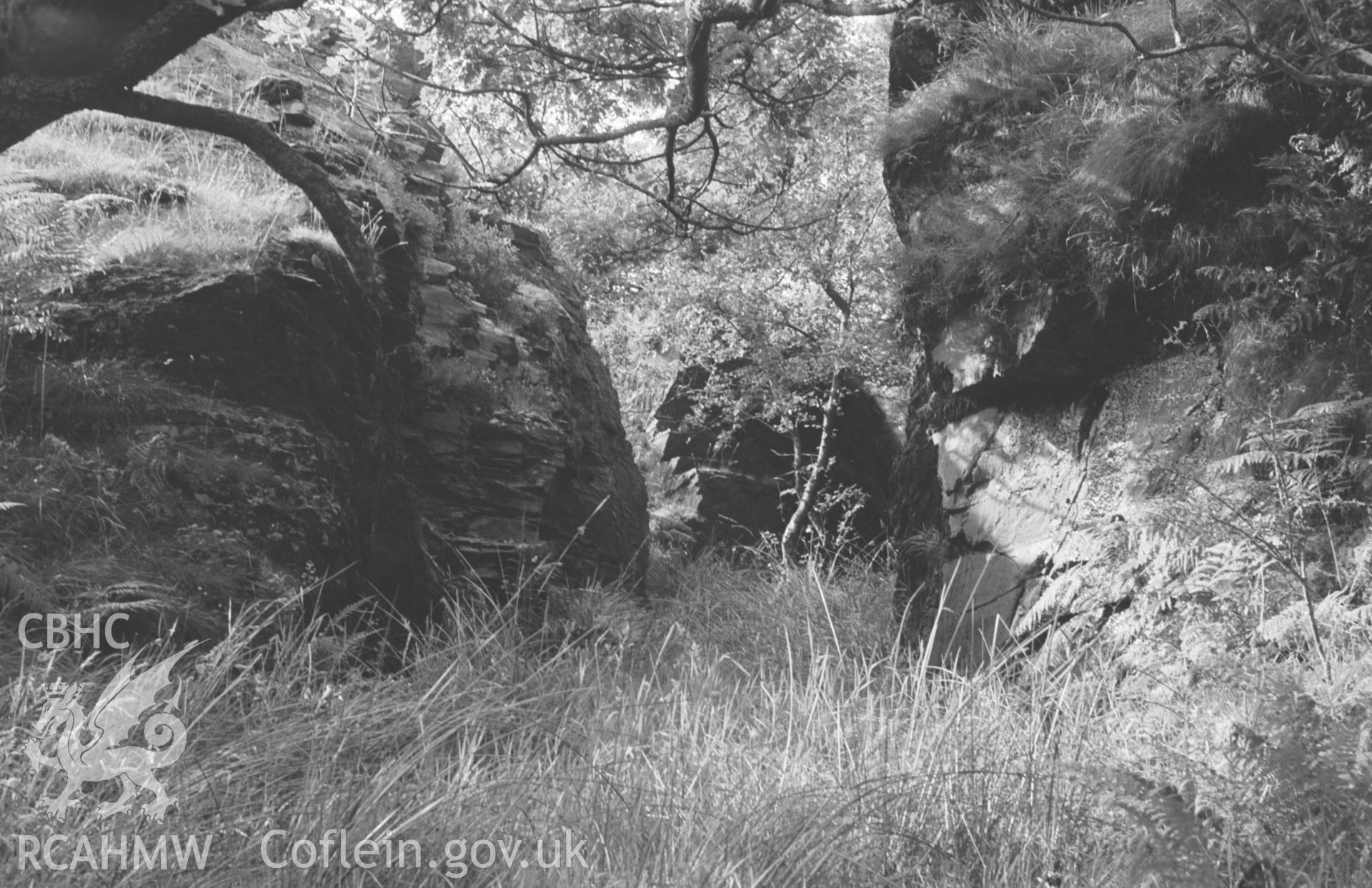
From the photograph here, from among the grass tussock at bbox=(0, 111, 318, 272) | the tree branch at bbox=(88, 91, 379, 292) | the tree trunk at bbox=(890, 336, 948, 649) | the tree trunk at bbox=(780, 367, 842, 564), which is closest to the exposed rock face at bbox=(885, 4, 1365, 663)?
the tree trunk at bbox=(890, 336, 948, 649)

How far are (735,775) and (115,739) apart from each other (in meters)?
1.91

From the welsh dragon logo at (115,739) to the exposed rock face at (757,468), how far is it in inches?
371

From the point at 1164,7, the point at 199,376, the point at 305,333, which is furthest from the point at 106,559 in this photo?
the point at 1164,7

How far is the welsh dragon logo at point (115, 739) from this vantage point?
2736 millimetres

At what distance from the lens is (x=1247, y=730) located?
Answer: 2990 millimetres

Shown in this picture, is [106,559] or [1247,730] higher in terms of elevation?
[1247,730]

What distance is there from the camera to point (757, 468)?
13344 millimetres

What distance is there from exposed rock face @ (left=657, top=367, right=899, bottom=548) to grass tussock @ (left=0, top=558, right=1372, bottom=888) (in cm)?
805

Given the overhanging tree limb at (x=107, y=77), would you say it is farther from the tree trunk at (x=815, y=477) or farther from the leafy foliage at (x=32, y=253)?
the tree trunk at (x=815, y=477)

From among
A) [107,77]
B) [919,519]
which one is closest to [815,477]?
[919,519]

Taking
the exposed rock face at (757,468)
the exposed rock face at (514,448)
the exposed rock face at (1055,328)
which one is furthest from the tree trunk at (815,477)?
the exposed rock face at (1055,328)

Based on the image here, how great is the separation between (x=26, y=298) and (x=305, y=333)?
1270 millimetres

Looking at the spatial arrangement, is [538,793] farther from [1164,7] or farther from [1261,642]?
[1164,7]

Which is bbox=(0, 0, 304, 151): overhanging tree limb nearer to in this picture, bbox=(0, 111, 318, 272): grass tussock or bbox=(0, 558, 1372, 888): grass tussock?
bbox=(0, 111, 318, 272): grass tussock
